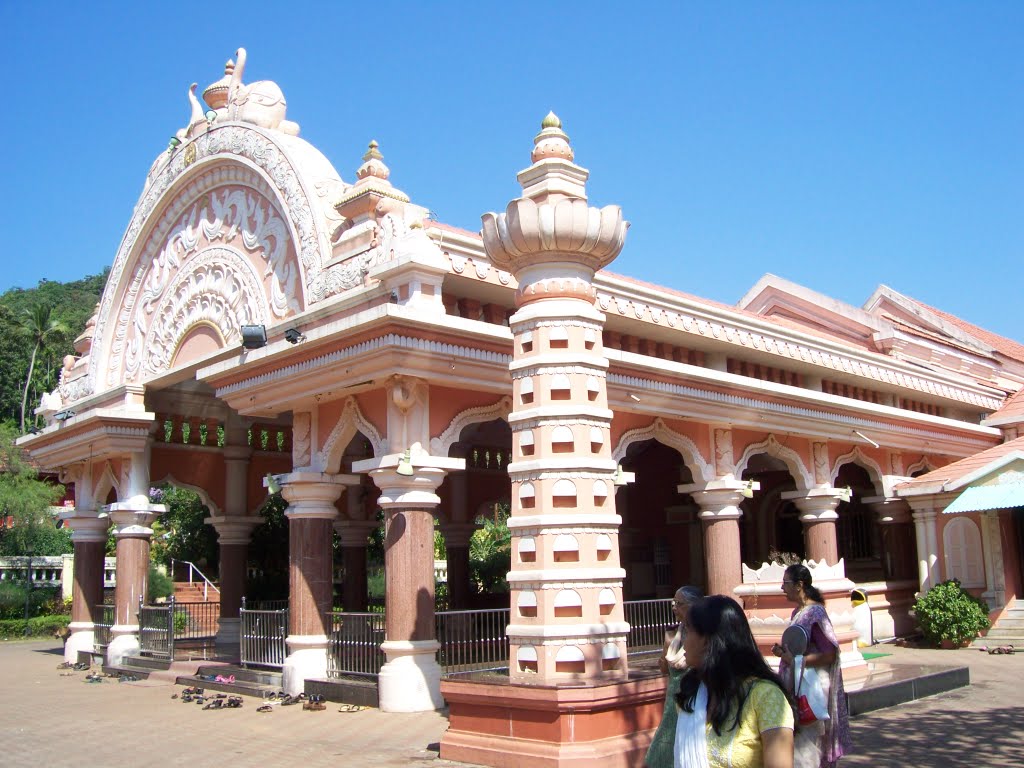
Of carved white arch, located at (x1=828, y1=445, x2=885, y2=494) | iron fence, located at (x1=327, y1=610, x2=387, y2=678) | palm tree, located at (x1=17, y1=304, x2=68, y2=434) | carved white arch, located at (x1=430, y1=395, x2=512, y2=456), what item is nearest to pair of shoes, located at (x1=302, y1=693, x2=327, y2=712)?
iron fence, located at (x1=327, y1=610, x2=387, y2=678)

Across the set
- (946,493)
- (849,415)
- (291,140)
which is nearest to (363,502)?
(291,140)

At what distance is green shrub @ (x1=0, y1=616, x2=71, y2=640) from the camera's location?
22984 millimetres

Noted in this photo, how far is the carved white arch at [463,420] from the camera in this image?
33.5ft

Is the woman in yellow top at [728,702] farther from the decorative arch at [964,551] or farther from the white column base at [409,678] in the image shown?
the decorative arch at [964,551]

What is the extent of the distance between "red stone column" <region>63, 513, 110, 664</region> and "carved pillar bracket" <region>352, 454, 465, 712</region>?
8043 millimetres

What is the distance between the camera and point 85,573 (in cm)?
1609

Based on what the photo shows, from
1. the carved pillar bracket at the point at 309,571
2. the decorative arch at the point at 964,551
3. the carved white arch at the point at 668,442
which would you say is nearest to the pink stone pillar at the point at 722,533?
the carved white arch at the point at 668,442

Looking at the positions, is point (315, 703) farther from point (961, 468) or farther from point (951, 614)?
point (961, 468)

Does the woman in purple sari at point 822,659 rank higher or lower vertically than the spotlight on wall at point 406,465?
lower

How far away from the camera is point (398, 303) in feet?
32.7

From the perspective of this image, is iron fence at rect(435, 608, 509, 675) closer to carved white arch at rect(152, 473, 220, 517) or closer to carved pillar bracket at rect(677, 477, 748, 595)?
carved pillar bracket at rect(677, 477, 748, 595)

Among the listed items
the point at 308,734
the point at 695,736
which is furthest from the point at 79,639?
the point at 695,736

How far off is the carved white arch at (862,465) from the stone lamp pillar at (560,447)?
27.9 feet

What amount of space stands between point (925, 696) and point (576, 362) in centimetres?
533
